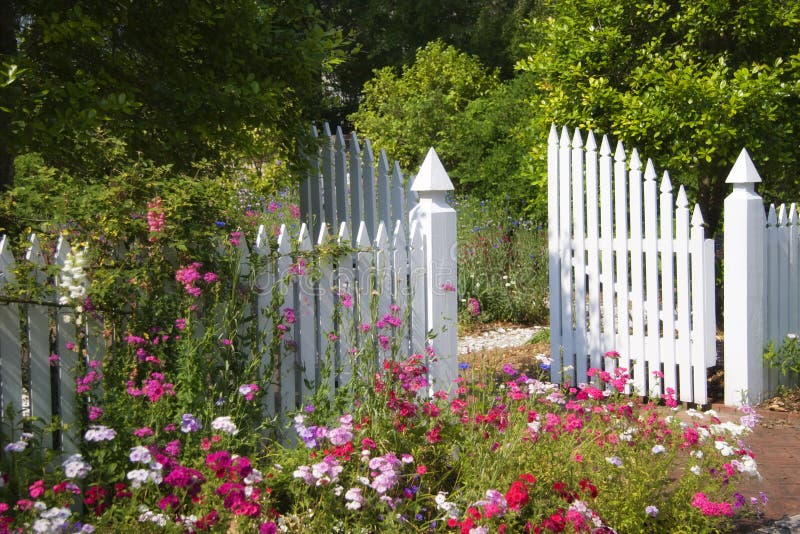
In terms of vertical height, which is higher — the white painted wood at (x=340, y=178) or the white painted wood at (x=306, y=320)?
the white painted wood at (x=340, y=178)

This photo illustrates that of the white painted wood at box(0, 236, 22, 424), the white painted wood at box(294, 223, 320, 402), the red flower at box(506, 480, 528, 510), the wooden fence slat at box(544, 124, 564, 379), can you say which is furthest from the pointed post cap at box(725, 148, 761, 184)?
the white painted wood at box(0, 236, 22, 424)

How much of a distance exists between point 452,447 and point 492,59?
63.5ft

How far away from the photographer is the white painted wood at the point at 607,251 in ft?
18.1

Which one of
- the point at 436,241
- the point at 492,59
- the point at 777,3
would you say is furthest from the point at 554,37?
the point at 492,59

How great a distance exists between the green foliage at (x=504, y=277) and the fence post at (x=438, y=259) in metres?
4.13

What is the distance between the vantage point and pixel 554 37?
22.8 feet

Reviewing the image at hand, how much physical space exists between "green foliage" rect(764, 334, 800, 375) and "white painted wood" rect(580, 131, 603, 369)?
1131mm

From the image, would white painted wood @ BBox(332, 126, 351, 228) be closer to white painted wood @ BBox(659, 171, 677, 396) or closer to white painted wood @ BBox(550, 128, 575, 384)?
white painted wood @ BBox(550, 128, 575, 384)

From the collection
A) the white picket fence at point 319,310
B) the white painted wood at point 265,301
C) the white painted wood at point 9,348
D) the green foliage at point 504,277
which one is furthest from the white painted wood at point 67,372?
the green foliage at point 504,277

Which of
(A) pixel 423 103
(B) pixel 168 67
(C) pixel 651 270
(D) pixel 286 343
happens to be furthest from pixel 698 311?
(A) pixel 423 103

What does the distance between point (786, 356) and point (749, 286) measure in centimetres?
65

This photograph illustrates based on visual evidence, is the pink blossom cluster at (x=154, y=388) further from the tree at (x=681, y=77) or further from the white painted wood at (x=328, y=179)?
A: the tree at (x=681, y=77)

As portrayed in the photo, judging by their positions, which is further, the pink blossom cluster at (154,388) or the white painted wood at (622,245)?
the white painted wood at (622,245)

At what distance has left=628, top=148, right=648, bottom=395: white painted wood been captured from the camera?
550 cm
